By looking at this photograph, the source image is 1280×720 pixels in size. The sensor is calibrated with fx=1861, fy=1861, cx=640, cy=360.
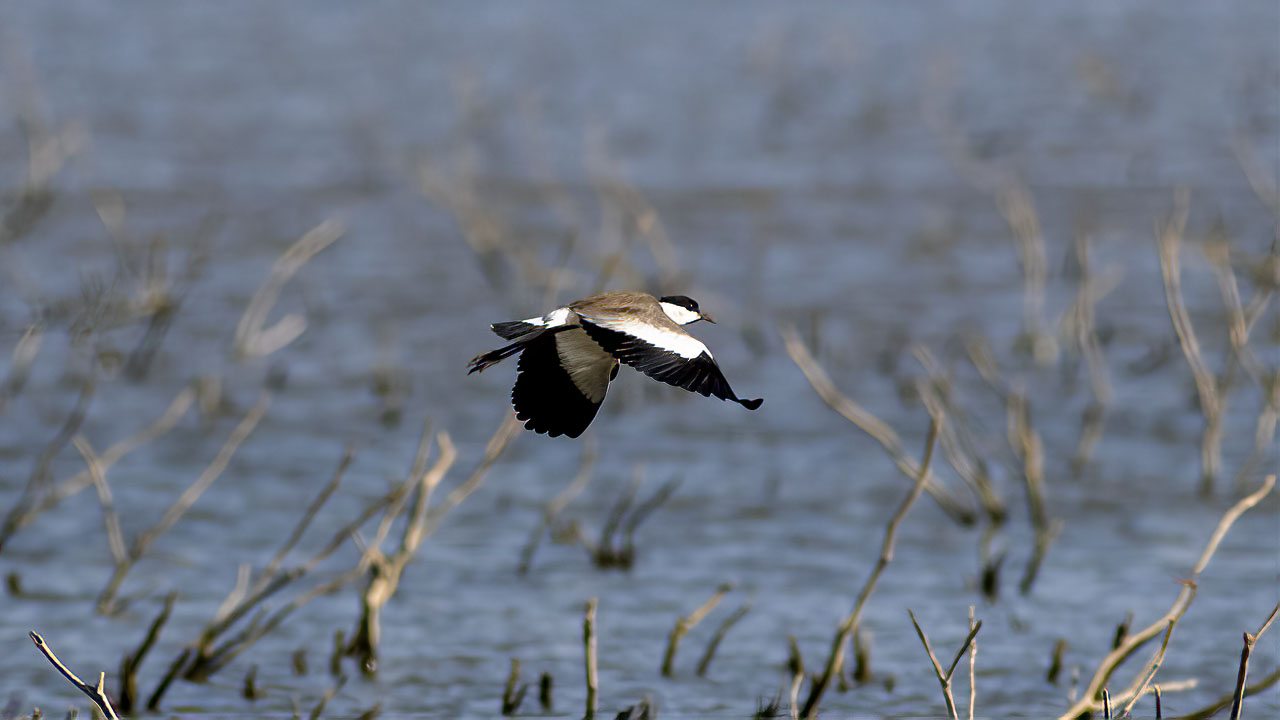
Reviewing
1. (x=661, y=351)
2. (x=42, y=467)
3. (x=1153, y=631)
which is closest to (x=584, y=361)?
(x=661, y=351)

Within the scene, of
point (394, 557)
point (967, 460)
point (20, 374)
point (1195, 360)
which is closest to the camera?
point (394, 557)

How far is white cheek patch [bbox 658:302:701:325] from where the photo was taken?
4.01 m

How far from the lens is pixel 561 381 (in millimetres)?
4051

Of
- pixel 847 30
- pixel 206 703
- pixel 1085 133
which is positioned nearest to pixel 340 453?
pixel 206 703

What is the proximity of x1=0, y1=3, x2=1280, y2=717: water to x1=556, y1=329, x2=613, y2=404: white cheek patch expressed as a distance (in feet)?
11.2

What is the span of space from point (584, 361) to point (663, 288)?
23.9 ft

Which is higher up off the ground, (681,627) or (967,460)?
(967,460)

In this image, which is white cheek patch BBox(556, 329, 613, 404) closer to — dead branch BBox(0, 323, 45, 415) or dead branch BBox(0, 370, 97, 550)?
dead branch BBox(0, 370, 97, 550)

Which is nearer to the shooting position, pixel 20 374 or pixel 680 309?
pixel 680 309

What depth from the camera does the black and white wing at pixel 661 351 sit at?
3527 mm

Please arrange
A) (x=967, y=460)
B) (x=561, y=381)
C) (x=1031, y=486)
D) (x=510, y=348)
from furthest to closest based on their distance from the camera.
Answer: (x=967, y=460)
(x=1031, y=486)
(x=561, y=381)
(x=510, y=348)

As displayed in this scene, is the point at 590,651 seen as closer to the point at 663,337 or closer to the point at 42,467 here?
the point at 663,337

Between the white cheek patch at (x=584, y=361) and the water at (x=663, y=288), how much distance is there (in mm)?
3426

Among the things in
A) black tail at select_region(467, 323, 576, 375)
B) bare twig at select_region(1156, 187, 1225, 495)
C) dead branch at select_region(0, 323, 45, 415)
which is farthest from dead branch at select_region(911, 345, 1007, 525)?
dead branch at select_region(0, 323, 45, 415)
